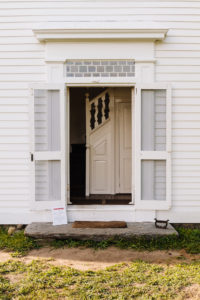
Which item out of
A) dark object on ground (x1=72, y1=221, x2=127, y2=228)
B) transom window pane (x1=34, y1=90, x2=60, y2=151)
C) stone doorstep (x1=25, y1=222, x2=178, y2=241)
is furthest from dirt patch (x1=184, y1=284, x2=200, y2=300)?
transom window pane (x1=34, y1=90, x2=60, y2=151)

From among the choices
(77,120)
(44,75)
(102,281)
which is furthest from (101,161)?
(102,281)

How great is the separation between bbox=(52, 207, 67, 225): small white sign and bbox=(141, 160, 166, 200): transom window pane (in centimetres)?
122

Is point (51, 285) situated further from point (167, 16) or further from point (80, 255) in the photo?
point (167, 16)

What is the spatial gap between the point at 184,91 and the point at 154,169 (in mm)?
1297

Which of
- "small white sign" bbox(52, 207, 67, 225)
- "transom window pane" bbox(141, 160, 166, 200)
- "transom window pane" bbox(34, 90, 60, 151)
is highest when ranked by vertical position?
"transom window pane" bbox(34, 90, 60, 151)

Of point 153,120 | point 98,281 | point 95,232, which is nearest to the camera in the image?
point 98,281

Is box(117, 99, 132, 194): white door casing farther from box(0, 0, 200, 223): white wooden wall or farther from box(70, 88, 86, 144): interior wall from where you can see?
box(70, 88, 86, 144): interior wall

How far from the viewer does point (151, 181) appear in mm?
5113

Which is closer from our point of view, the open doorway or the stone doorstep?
the stone doorstep

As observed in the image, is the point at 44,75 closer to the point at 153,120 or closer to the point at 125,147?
the point at 153,120

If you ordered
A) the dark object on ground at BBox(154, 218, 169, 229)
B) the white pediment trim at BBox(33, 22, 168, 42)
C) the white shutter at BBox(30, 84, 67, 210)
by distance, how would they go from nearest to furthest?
the dark object on ground at BBox(154, 218, 169, 229)
the white pediment trim at BBox(33, 22, 168, 42)
the white shutter at BBox(30, 84, 67, 210)

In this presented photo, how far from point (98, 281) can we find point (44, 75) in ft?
10.4

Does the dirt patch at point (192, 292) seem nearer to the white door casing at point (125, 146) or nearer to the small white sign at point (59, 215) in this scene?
the small white sign at point (59, 215)

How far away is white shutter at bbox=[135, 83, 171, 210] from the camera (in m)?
5.09
